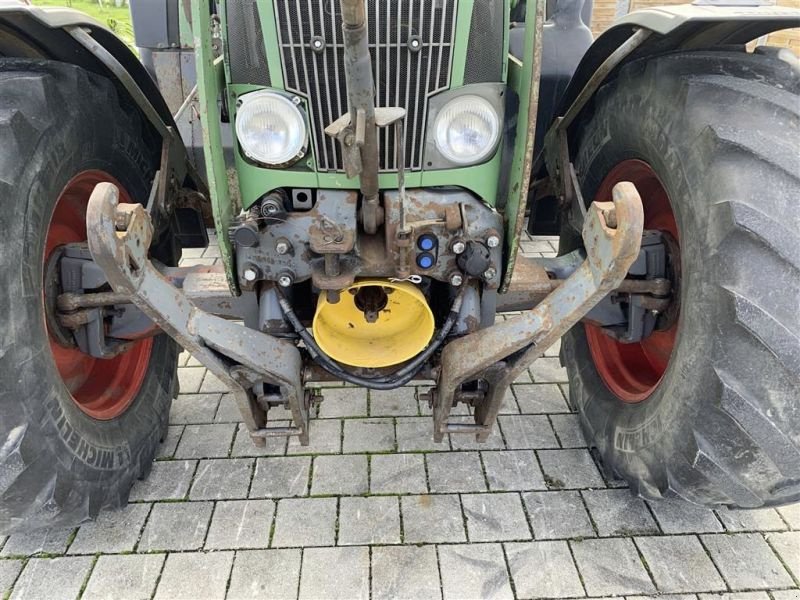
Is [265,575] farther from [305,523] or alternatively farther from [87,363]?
[87,363]

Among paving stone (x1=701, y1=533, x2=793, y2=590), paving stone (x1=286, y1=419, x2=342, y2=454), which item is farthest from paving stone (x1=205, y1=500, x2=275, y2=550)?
paving stone (x1=701, y1=533, x2=793, y2=590)

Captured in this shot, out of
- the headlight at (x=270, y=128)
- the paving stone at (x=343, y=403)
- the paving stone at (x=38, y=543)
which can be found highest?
the headlight at (x=270, y=128)

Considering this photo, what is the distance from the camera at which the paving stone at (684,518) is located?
7.90 feet

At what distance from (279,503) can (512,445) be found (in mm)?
1087

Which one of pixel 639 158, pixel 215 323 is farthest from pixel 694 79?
pixel 215 323

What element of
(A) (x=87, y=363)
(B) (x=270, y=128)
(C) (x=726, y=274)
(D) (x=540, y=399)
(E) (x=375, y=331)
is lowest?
(D) (x=540, y=399)

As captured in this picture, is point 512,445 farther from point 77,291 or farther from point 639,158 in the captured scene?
point 77,291

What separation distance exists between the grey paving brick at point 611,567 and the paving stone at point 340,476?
904mm

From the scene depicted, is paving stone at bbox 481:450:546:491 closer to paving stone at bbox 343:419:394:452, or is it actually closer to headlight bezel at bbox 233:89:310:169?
paving stone at bbox 343:419:394:452

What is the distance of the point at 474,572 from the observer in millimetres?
2211

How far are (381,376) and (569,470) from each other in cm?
104

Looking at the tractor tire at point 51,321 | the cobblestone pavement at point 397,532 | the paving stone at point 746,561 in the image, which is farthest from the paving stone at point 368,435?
the paving stone at point 746,561

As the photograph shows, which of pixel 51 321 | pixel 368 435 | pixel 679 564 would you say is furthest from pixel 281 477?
pixel 679 564

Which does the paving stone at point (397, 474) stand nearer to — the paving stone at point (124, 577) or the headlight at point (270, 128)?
the paving stone at point (124, 577)
